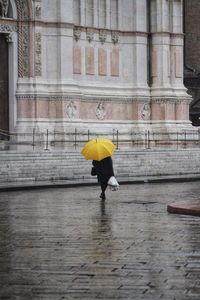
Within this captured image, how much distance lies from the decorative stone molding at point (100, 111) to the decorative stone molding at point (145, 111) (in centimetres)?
256

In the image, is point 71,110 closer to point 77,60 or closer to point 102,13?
point 77,60

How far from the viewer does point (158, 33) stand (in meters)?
51.1

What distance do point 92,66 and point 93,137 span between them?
12.8ft

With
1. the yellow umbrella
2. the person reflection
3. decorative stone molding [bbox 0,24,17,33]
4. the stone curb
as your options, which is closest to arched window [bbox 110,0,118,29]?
decorative stone molding [bbox 0,24,17,33]

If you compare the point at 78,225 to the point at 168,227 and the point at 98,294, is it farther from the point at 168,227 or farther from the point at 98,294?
the point at 98,294

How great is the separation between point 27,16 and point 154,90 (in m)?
8.79

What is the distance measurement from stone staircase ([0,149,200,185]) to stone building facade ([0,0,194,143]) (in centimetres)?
404

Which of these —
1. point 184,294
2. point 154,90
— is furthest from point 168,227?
point 154,90

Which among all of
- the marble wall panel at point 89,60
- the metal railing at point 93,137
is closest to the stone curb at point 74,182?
the metal railing at point 93,137

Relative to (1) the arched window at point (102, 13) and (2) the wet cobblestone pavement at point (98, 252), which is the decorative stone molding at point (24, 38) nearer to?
(1) the arched window at point (102, 13)

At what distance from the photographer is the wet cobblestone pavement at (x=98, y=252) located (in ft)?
36.3

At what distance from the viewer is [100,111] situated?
49.1 meters

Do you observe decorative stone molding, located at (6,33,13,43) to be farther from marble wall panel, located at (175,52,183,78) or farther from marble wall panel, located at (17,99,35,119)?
marble wall panel, located at (175,52,183,78)

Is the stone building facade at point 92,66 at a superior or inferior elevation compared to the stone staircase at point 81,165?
superior
